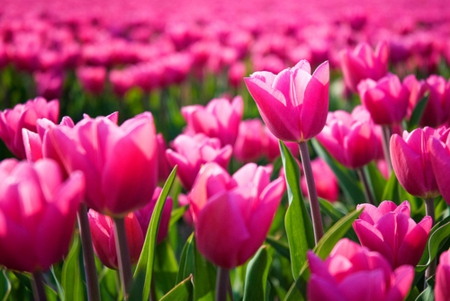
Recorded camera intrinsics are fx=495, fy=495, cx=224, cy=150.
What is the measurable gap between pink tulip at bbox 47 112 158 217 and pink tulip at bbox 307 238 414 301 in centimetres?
23

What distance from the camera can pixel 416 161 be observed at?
2.66 ft

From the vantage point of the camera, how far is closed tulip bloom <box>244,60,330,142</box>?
0.79m

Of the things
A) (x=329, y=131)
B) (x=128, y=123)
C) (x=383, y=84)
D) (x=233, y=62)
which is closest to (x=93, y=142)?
(x=128, y=123)

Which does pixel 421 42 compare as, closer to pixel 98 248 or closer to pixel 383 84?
pixel 383 84

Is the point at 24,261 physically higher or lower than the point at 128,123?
lower

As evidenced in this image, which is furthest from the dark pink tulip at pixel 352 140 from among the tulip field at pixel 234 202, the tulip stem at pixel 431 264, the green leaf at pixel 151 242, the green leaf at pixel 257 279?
the green leaf at pixel 151 242

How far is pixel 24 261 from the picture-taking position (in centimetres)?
58

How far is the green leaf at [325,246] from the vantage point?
0.65 m

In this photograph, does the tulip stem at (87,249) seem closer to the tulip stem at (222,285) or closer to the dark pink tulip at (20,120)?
the tulip stem at (222,285)

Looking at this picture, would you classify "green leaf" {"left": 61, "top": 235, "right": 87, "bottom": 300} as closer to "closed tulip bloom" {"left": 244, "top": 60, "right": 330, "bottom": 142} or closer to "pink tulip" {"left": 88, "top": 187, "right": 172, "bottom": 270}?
"pink tulip" {"left": 88, "top": 187, "right": 172, "bottom": 270}

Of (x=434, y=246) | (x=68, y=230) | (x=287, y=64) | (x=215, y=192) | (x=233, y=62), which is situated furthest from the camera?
(x=287, y=64)

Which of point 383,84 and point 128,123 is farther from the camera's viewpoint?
point 383,84

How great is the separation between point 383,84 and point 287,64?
2546mm

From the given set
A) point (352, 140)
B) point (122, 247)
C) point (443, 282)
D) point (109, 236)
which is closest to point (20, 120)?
point (109, 236)
